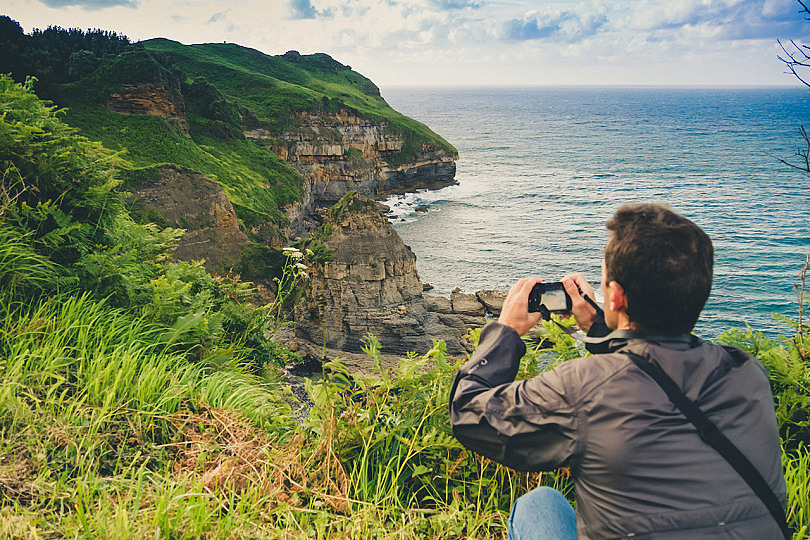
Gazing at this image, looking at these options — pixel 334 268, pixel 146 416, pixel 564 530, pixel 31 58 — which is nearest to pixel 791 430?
pixel 564 530

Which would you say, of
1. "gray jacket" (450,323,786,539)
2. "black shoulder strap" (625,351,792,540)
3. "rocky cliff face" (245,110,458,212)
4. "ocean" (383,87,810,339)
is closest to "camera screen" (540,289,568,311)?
"gray jacket" (450,323,786,539)

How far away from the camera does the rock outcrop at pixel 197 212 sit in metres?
25.8

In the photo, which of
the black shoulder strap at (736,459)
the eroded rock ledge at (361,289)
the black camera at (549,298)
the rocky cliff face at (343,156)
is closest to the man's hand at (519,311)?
the black camera at (549,298)

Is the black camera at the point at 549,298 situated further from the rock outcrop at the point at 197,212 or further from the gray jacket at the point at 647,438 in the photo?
the rock outcrop at the point at 197,212

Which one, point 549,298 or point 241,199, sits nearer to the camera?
point 549,298

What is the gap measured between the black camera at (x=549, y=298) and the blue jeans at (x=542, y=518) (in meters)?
0.87

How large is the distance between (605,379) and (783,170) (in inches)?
4388

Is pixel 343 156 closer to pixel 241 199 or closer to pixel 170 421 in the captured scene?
pixel 241 199

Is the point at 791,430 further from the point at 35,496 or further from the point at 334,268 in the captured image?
the point at 334,268

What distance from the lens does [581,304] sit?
2307 mm

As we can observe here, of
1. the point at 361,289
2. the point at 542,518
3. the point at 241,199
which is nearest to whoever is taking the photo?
the point at 542,518

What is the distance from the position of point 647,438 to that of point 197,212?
2900 cm

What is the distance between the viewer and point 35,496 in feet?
7.78

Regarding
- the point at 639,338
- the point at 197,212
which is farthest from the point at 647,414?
the point at 197,212
